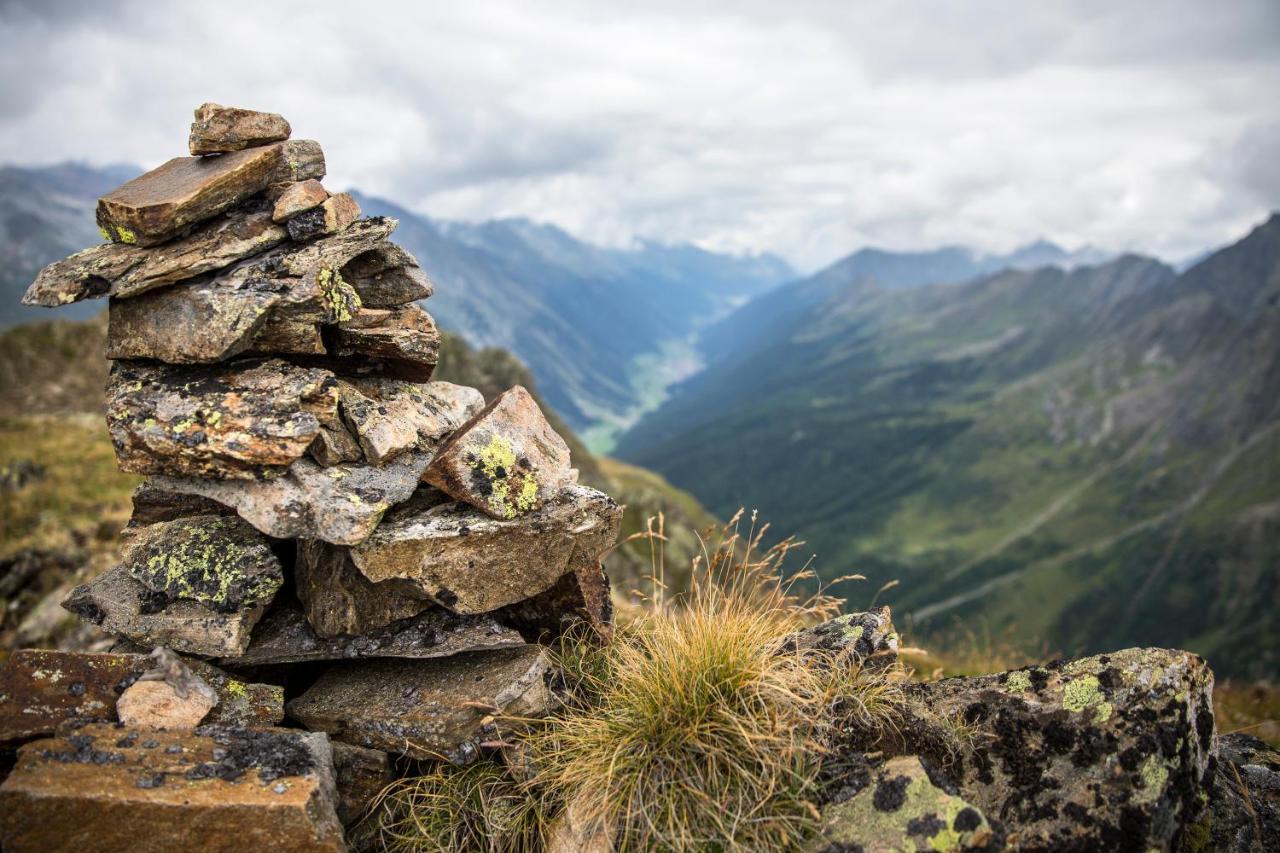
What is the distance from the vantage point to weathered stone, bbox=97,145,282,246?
28.3 feet

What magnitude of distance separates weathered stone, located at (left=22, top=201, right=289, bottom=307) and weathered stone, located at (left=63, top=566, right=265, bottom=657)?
349 cm

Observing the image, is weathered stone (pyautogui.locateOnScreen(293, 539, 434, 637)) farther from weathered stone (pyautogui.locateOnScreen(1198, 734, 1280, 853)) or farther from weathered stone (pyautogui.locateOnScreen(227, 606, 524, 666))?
weathered stone (pyautogui.locateOnScreen(1198, 734, 1280, 853))

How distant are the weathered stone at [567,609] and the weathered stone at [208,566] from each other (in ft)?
9.92

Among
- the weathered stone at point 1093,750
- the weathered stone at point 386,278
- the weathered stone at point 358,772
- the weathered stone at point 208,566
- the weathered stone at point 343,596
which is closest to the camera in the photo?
the weathered stone at point 1093,750

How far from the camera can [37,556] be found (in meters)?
19.5

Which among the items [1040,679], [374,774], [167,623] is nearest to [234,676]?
[167,623]

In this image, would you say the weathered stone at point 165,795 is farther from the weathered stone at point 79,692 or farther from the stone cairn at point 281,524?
the weathered stone at point 79,692

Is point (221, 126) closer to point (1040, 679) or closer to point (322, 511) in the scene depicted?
point (322, 511)

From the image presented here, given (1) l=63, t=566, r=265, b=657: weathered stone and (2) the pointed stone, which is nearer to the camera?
(1) l=63, t=566, r=265, b=657: weathered stone

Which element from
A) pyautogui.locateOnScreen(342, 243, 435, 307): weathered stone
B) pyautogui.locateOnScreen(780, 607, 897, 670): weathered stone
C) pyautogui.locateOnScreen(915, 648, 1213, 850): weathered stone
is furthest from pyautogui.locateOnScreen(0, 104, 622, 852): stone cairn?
pyautogui.locateOnScreen(915, 648, 1213, 850): weathered stone

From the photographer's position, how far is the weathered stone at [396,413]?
29.1 feet

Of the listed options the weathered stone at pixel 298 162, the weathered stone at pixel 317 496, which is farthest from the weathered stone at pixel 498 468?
the weathered stone at pixel 298 162

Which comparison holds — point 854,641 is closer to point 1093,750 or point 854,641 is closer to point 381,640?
point 1093,750

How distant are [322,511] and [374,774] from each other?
301 cm
